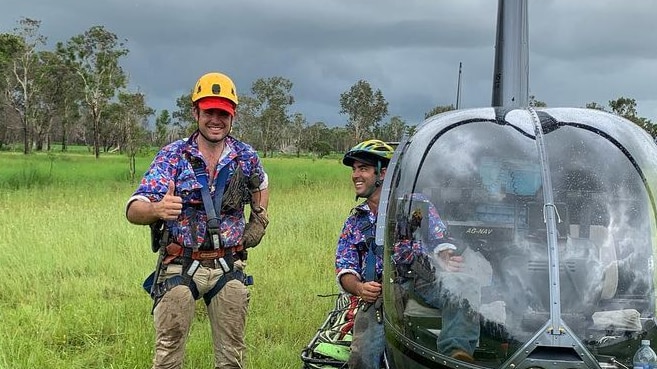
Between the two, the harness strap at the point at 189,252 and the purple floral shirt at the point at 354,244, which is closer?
the harness strap at the point at 189,252

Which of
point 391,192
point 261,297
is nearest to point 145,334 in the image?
point 261,297

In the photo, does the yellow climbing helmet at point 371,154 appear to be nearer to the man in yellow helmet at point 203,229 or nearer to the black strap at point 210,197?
the man in yellow helmet at point 203,229

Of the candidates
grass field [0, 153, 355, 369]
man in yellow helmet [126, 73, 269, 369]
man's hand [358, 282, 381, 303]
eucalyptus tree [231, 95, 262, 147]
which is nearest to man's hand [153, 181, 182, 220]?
man in yellow helmet [126, 73, 269, 369]

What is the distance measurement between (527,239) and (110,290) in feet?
18.3

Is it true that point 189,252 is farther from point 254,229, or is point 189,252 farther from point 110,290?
point 110,290

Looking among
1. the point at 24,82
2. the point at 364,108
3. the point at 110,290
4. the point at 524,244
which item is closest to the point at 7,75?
the point at 24,82

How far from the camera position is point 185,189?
3.71 metres

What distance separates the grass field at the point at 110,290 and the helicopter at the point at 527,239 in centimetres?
258

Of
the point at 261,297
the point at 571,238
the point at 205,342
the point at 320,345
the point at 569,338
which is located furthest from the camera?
the point at 261,297

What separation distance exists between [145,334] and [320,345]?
2092 millimetres

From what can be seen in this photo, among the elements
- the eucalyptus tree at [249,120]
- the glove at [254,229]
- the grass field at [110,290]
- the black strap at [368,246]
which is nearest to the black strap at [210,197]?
the glove at [254,229]

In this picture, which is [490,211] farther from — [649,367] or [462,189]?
[649,367]

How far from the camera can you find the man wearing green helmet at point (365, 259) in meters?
3.69

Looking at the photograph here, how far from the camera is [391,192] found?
10.5 ft
